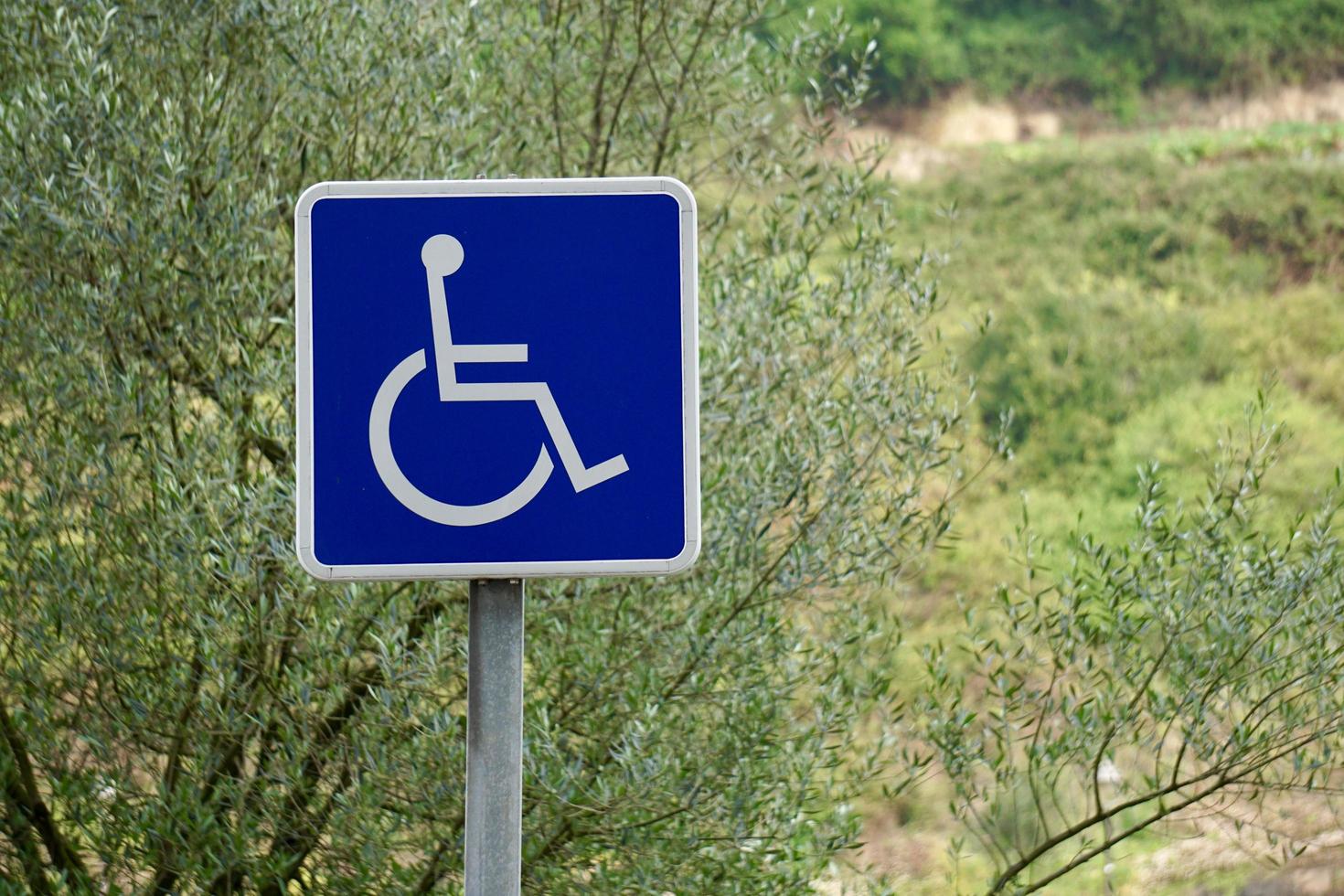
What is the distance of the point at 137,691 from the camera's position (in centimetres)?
449

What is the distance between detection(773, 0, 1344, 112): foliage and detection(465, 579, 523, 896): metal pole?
115 feet

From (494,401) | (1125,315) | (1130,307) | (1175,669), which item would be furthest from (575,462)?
(1130,307)

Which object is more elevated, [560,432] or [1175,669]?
[560,432]

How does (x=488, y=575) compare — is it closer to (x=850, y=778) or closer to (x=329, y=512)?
(x=329, y=512)

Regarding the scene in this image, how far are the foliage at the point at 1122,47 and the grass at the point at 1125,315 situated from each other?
2.38 metres

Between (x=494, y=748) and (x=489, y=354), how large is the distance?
2.09 feet

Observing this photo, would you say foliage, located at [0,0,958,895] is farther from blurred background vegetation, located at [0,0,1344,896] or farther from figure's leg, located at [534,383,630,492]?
figure's leg, located at [534,383,630,492]

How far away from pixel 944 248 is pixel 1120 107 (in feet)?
109

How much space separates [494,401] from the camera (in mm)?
2152

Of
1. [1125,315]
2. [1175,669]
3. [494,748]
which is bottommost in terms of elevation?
[494,748]

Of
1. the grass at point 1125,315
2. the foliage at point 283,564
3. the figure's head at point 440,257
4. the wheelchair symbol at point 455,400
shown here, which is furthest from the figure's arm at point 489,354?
the grass at point 1125,315

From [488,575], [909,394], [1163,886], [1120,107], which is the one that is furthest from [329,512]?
[1120,107]

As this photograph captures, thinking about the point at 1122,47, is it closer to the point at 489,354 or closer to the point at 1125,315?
the point at 1125,315

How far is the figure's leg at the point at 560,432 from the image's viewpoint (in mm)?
2156
